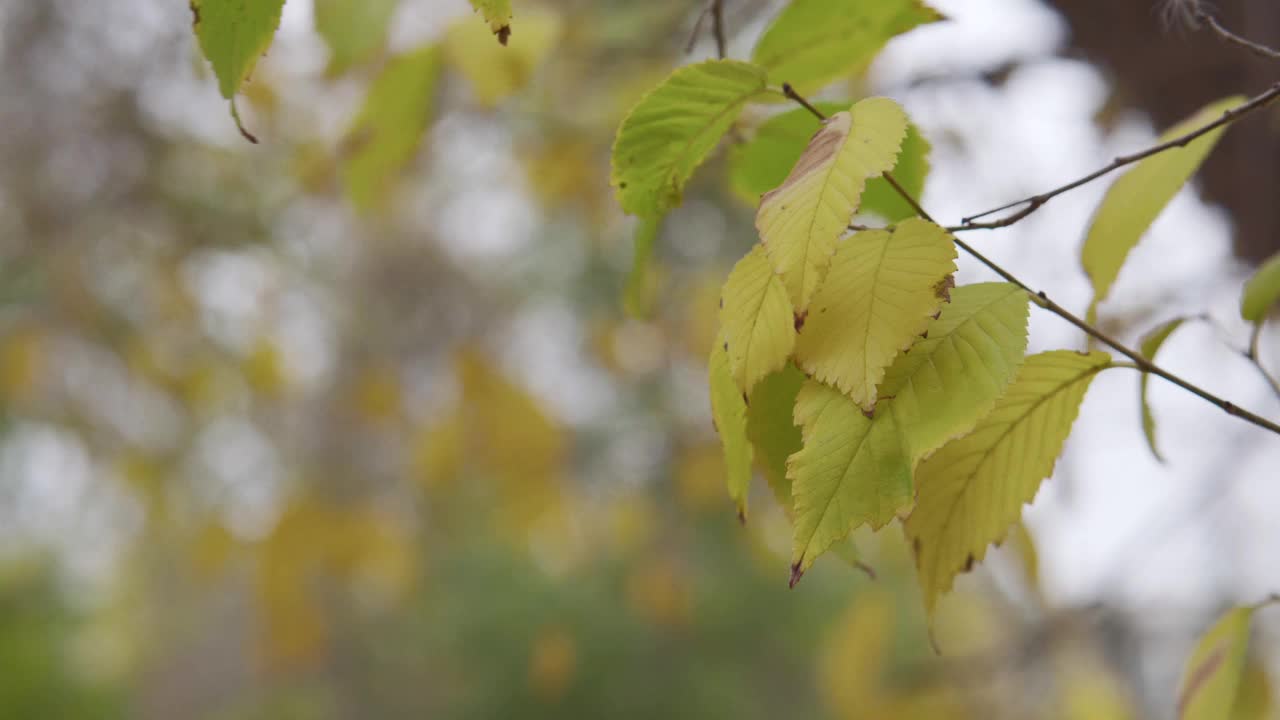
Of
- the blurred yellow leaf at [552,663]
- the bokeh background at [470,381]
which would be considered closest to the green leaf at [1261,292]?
the bokeh background at [470,381]

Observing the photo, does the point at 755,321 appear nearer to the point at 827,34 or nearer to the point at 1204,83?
the point at 827,34

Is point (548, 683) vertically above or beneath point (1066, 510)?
beneath

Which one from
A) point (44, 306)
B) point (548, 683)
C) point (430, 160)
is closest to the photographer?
point (430, 160)

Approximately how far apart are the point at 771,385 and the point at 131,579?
417 inches

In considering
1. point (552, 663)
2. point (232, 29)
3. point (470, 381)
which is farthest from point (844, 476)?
point (552, 663)

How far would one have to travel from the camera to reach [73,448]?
4758 mm

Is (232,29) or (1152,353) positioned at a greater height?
(232,29)

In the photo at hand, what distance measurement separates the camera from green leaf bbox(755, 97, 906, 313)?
0.28m

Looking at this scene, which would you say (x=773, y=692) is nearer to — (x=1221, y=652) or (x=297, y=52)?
(x=297, y=52)

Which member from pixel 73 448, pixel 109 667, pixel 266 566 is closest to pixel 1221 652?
pixel 266 566

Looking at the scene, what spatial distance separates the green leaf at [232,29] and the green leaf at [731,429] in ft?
0.65

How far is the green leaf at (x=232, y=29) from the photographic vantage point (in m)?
0.32

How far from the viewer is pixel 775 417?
1.08 feet

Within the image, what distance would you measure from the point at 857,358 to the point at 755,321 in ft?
0.12
